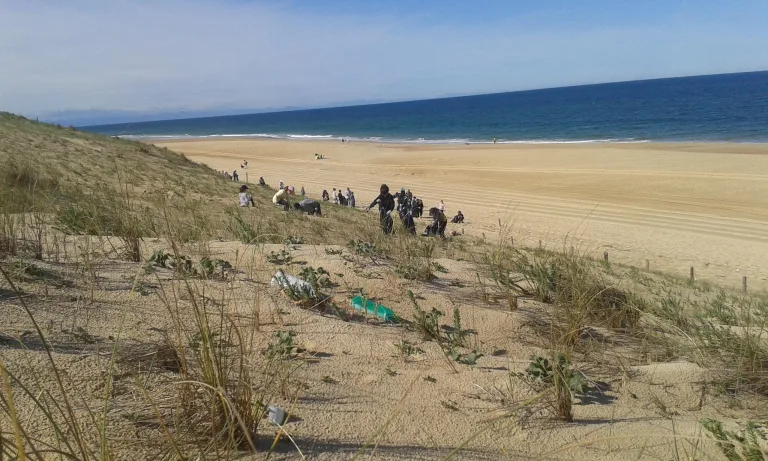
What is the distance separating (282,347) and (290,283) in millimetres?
1147

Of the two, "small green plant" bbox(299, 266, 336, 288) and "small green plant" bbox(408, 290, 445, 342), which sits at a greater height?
"small green plant" bbox(299, 266, 336, 288)

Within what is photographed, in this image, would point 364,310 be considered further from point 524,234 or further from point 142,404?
point 524,234

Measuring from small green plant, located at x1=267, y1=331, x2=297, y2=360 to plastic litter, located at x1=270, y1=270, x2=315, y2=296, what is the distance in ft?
2.49

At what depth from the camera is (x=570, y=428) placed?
237 centimetres

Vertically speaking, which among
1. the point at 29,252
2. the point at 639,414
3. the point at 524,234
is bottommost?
the point at 524,234

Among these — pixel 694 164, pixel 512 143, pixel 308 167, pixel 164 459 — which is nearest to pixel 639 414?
pixel 164 459

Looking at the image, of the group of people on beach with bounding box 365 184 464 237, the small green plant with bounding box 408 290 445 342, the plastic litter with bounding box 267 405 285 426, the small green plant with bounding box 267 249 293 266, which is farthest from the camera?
the group of people on beach with bounding box 365 184 464 237

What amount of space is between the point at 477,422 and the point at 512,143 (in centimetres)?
5043

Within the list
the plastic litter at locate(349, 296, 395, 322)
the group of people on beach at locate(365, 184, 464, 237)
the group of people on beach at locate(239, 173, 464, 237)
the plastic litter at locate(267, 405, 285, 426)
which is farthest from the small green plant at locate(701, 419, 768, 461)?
the group of people on beach at locate(365, 184, 464, 237)

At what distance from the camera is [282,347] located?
277cm

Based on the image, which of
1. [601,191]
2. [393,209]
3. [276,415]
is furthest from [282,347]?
[601,191]

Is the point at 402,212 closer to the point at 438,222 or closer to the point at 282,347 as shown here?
the point at 438,222

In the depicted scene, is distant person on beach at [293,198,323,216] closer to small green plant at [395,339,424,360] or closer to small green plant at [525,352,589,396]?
small green plant at [395,339,424,360]

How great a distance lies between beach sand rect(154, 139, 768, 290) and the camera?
14.1 metres
